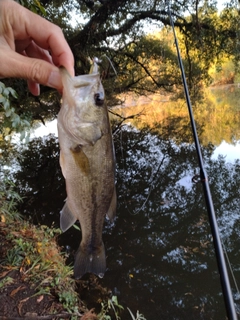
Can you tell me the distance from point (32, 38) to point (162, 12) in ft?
29.2

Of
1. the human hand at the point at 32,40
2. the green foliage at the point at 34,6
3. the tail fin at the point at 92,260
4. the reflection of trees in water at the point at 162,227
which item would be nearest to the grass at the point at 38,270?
the reflection of trees in water at the point at 162,227

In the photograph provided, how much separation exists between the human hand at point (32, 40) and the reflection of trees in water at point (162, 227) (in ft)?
12.3

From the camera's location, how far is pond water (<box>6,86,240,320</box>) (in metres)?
4.52

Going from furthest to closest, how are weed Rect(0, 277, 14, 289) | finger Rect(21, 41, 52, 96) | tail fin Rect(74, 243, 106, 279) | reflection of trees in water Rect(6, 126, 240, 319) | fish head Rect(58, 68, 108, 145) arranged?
1. reflection of trees in water Rect(6, 126, 240, 319)
2. weed Rect(0, 277, 14, 289)
3. finger Rect(21, 41, 52, 96)
4. tail fin Rect(74, 243, 106, 279)
5. fish head Rect(58, 68, 108, 145)

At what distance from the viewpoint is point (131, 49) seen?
1206 centimetres

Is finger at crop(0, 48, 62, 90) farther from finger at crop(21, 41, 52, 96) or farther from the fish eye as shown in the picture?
finger at crop(21, 41, 52, 96)

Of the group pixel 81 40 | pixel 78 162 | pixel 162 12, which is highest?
pixel 162 12

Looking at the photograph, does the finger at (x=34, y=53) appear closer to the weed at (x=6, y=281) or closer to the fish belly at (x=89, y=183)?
the fish belly at (x=89, y=183)

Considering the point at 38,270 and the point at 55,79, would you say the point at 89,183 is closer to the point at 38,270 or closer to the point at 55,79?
the point at 55,79

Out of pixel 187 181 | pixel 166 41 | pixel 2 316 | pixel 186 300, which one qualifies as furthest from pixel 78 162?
pixel 166 41

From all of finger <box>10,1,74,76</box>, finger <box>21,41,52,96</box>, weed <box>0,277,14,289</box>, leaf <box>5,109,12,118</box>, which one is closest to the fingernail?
finger <box>10,1,74,76</box>

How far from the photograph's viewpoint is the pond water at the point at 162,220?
452 cm

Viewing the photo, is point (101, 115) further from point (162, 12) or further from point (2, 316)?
point (162, 12)

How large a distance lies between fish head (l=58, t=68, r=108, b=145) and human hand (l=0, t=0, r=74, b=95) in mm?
108
